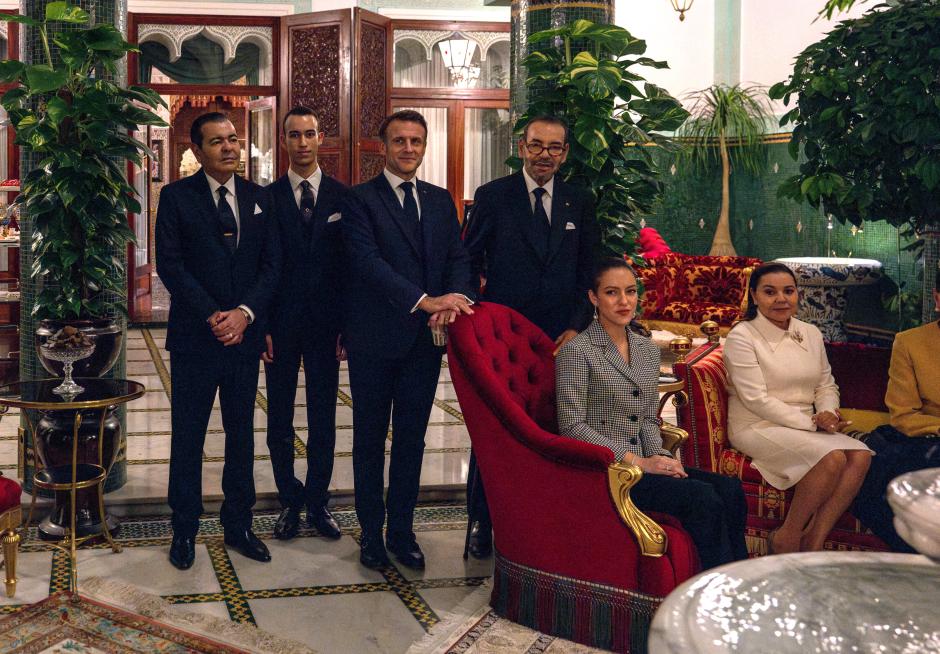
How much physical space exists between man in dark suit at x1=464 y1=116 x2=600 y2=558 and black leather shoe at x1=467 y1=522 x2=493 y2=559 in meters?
0.15

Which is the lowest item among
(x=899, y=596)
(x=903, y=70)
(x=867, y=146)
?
(x=899, y=596)

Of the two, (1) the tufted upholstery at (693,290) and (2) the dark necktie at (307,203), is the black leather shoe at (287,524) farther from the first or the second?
(1) the tufted upholstery at (693,290)

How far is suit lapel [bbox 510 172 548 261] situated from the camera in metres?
4.02

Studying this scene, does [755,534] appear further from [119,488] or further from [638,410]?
[119,488]

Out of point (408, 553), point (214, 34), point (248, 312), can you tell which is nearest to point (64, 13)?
point (248, 312)

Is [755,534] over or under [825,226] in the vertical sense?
under

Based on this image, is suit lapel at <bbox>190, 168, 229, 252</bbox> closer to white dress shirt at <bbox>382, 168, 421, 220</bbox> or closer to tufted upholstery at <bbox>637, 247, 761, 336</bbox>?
white dress shirt at <bbox>382, 168, 421, 220</bbox>

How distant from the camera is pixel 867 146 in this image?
15.1ft

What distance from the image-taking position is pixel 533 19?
518cm

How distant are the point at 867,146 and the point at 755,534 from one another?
180 cm

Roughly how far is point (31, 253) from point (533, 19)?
2.56 metres

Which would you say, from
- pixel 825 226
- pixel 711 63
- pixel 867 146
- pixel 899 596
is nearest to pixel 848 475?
pixel 867 146

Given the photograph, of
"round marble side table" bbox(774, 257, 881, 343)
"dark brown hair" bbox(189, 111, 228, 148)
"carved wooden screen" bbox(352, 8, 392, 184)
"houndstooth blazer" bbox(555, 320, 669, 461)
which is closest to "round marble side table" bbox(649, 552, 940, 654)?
"houndstooth blazer" bbox(555, 320, 669, 461)

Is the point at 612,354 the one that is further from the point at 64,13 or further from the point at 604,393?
the point at 64,13
